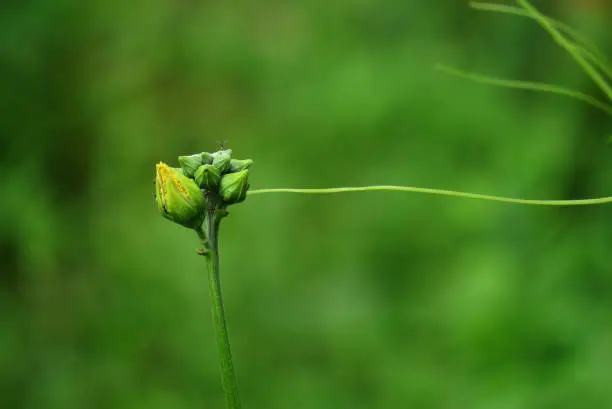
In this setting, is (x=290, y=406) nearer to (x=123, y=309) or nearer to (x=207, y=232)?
(x=123, y=309)

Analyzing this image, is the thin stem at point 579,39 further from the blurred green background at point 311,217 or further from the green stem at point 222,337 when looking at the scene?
the blurred green background at point 311,217

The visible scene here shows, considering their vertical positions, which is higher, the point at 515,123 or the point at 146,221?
the point at 515,123

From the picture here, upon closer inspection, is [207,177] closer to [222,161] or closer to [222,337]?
[222,161]

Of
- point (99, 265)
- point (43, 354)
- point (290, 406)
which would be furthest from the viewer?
point (99, 265)

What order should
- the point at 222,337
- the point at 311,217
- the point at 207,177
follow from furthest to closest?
the point at 311,217, the point at 207,177, the point at 222,337

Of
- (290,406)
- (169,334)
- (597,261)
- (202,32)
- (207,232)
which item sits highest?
(202,32)

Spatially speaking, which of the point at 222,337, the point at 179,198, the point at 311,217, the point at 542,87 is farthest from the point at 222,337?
the point at 311,217

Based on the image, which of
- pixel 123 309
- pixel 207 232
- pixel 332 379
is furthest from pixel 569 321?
pixel 207 232
